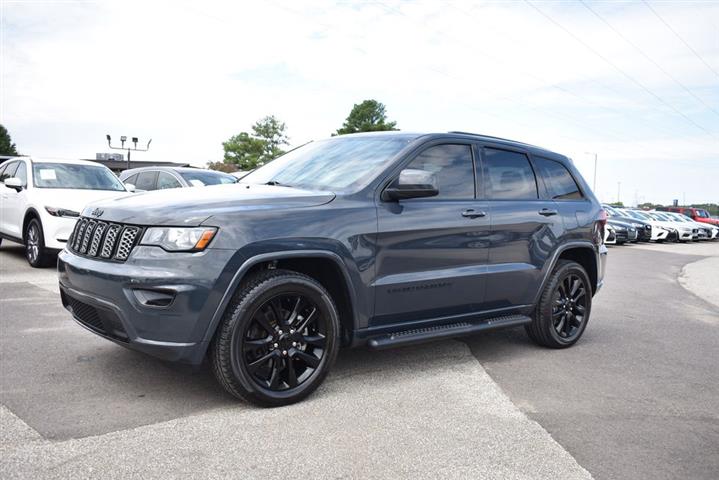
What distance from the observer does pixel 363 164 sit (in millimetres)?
4855

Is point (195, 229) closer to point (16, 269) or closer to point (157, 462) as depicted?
point (157, 462)

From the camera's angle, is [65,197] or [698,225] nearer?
[65,197]

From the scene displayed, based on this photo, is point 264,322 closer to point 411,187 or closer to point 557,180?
point 411,187

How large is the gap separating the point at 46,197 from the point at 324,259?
289 inches

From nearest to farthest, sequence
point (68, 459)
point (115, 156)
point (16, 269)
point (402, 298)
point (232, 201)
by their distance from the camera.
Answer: point (68, 459) < point (232, 201) < point (402, 298) < point (16, 269) < point (115, 156)

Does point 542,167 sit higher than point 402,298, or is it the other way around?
point 542,167

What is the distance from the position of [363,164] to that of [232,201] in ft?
3.82

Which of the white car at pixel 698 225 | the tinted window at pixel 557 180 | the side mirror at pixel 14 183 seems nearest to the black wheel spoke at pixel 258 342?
the tinted window at pixel 557 180

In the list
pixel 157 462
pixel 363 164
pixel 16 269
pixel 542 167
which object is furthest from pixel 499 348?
pixel 16 269

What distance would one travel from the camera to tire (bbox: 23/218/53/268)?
394 inches

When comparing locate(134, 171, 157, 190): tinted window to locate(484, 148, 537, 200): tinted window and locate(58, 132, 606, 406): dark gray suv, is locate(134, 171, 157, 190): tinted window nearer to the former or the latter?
locate(58, 132, 606, 406): dark gray suv

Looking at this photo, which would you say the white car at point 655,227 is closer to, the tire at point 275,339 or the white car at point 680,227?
the white car at point 680,227

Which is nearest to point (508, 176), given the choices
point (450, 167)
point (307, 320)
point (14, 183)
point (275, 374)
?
point (450, 167)

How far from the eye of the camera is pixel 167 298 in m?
3.77
